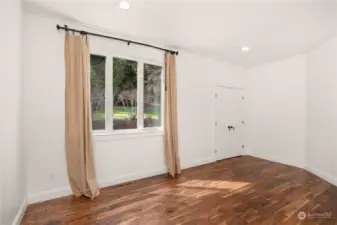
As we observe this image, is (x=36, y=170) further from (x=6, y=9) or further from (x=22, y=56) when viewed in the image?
(x=6, y=9)

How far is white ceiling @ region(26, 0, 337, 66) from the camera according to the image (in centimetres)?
243

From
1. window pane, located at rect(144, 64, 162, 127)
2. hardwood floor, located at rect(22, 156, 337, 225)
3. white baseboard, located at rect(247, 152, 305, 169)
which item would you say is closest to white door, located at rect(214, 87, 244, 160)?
white baseboard, located at rect(247, 152, 305, 169)

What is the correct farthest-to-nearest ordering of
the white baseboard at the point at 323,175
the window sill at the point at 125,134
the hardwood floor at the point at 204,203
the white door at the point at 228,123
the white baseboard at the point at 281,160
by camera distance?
the white door at the point at 228,123, the white baseboard at the point at 281,160, the white baseboard at the point at 323,175, the window sill at the point at 125,134, the hardwood floor at the point at 204,203

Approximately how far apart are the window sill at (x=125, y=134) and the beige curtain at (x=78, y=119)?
0.30 meters

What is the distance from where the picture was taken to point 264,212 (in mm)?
2469

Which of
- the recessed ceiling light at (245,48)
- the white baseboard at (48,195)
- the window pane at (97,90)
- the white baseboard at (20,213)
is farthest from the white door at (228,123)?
the white baseboard at (20,213)

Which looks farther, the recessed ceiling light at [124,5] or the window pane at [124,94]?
the window pane at [124,94]

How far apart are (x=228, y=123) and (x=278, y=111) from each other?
4.20 ft

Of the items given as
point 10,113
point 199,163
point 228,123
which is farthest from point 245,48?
point 10,113

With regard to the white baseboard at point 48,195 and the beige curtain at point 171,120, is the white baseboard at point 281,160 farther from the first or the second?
the white baseboard at point 48,195

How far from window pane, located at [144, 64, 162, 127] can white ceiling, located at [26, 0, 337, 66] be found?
1.90 feet

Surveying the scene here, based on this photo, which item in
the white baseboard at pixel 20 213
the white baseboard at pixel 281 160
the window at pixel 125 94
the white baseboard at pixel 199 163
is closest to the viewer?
the white baseboard at pixel 20 213

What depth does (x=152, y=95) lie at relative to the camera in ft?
13.2

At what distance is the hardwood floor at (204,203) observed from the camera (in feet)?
7.58
